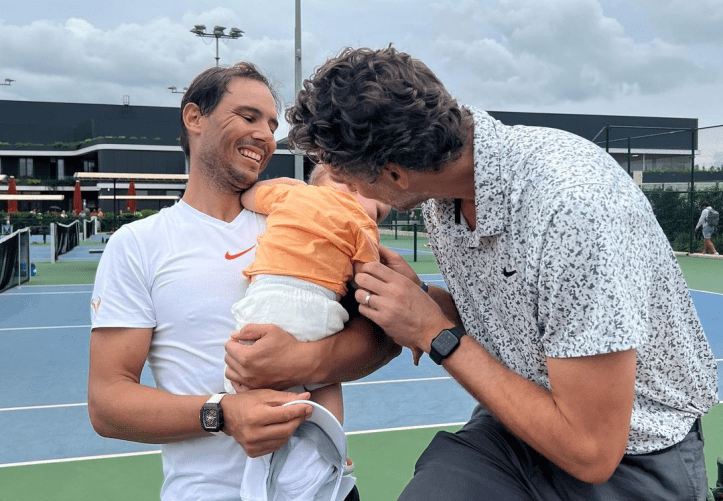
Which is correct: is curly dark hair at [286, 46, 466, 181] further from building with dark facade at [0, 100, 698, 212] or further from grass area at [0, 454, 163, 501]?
building with dark facade at [0, 100, 698, 212]

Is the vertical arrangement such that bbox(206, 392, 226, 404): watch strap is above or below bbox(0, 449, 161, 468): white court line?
above

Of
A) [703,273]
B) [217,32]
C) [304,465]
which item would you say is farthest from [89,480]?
[217,32]

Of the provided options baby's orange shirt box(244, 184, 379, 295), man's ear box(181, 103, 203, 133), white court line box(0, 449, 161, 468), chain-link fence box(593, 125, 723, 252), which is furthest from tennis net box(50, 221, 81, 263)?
baby's orange shirt box(244, 184, 379, 295)

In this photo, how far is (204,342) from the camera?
6.43ft

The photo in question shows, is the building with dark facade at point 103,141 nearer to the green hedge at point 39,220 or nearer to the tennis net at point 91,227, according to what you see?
the tennis net at point 91,227

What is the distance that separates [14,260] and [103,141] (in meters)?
41.0

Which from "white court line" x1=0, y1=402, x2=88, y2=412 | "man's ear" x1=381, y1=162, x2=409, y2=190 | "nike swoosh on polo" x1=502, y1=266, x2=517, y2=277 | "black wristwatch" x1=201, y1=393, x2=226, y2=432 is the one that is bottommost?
"white court line" x1=0, y1=402, x2=88, y2=412

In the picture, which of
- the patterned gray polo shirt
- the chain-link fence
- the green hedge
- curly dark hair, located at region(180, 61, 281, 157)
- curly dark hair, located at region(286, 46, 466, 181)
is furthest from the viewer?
the green hedge

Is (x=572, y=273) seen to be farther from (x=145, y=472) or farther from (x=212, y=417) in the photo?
(x=145, y=472)

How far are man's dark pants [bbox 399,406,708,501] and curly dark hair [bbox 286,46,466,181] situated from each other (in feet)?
2.34

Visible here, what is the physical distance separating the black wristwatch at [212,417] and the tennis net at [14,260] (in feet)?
35.4

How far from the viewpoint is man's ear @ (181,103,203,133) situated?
2.19 m

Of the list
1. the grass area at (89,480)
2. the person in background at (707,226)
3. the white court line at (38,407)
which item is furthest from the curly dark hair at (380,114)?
the person in background at (707,226)

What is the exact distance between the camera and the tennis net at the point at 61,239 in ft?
57.9
